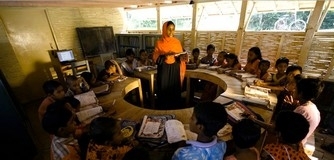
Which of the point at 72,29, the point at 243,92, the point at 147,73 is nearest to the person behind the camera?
the point at 243,92

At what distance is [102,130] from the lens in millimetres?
1095

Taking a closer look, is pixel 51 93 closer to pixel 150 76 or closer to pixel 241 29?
pixel 150 76

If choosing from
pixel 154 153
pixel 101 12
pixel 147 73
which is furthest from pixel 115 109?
pixel 101 12

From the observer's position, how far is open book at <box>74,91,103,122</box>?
5.26 feet

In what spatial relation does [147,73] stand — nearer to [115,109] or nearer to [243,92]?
[115,109]

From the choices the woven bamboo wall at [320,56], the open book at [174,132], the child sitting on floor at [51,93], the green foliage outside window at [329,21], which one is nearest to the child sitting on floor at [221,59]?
the woven bamboo wall at [320,56]

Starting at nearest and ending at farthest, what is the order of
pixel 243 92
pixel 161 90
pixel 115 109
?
pixel 115 109, pixel 243 92, pixel 161 90

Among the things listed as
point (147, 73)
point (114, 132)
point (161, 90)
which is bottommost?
point (161, 90)

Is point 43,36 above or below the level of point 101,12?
below

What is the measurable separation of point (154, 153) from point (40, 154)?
2.24m

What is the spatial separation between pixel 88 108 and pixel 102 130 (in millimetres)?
773

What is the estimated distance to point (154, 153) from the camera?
1.23m

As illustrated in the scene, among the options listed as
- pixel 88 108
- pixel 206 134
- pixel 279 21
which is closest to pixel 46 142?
pixel 88 108

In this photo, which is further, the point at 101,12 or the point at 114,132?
the point at 101,12
